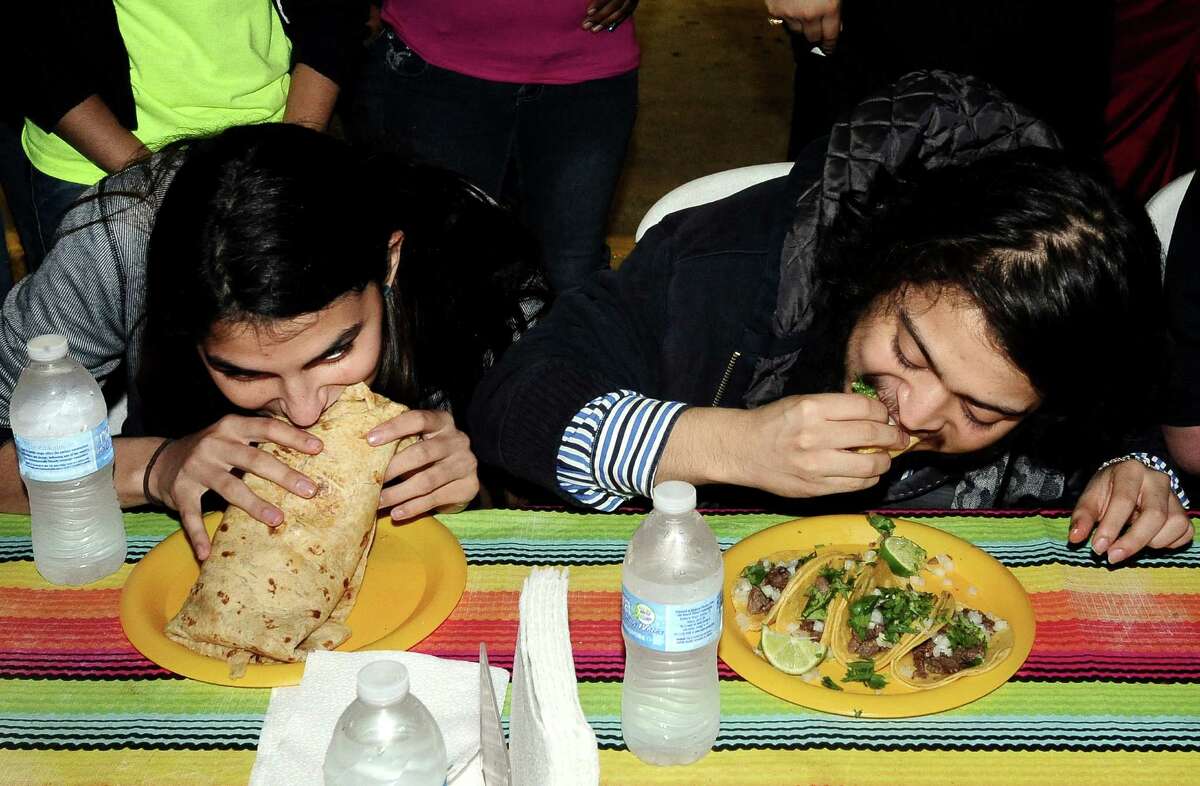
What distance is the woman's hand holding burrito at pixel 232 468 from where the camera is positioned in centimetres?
194

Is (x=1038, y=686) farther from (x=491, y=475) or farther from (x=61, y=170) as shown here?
(x=61, y=170)

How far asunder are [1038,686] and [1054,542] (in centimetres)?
41

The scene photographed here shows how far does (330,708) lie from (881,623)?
33.5 inches

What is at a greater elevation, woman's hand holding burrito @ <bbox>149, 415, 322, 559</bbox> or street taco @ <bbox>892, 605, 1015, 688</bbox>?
woman's hand holding burrito @ <bbox>149, 415, 322, 559</bbox>

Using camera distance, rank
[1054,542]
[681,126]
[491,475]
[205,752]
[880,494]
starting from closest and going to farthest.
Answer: [205,752]
[1054,542]
[880,494]
[491,475]
[681,126]

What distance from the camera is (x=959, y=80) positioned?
2.26m

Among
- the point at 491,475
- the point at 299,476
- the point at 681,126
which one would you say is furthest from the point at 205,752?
the point at 681,126

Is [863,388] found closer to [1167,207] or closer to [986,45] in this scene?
[1167,207]

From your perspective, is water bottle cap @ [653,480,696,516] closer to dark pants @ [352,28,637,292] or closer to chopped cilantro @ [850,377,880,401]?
chopped cilantro @ [850,377,880,401]

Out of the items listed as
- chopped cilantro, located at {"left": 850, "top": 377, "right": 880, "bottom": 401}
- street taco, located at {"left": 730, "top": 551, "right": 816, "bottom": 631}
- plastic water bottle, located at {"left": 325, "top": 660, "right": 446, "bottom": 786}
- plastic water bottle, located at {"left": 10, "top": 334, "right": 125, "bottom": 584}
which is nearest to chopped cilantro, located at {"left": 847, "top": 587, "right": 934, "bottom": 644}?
street taco, located at {"left": 730, "top": 551, "right": 816, "bottom": 631}

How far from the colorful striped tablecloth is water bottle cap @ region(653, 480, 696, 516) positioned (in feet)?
1.33

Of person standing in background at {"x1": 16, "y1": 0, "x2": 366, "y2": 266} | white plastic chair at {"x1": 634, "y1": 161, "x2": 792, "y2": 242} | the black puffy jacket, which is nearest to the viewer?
the black puffy jacket

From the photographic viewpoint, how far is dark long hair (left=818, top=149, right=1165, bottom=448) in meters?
1.90

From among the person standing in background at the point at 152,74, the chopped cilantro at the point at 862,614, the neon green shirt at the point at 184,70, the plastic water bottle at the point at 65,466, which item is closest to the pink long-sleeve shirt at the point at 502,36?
the person standing in background at the point at 152,74
